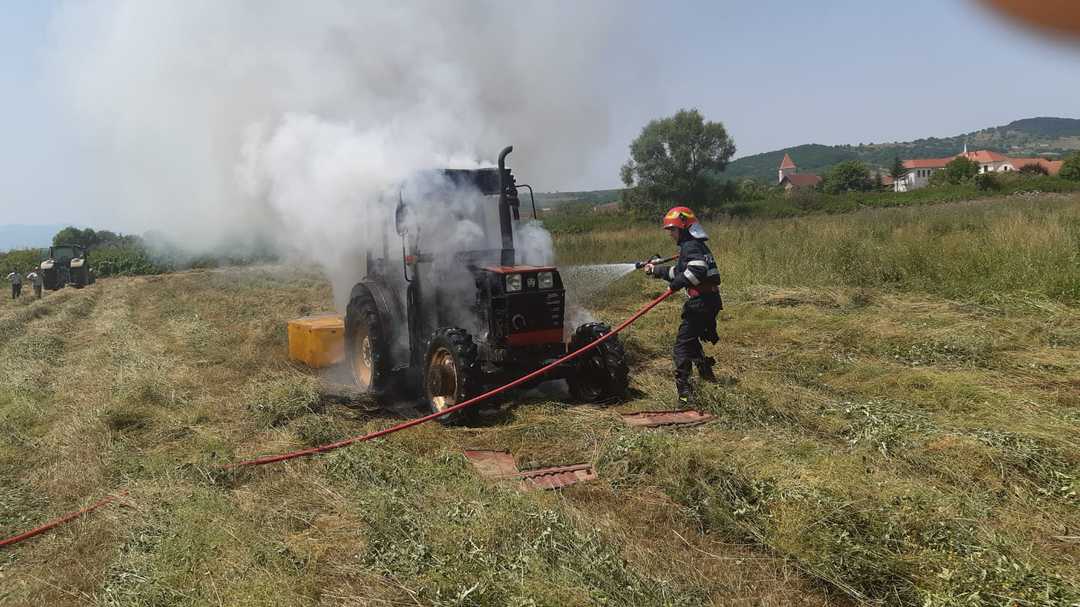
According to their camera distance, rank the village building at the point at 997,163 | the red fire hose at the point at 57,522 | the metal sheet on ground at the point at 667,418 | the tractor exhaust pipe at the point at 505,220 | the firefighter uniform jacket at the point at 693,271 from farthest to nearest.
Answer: the village building at the point at 997,163
the tractor exhaust pipe at the point at 505,220
the firefighter uniform jacket at the point at 693,271
the metal sheet on ground at the point at 667,418
the red fire hose at the point at 57,522

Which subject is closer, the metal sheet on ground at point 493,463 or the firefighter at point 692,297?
the metal sheet on ground at point 493,463

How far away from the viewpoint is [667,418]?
591 cm

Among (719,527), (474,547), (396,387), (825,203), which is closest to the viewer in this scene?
(474,547)

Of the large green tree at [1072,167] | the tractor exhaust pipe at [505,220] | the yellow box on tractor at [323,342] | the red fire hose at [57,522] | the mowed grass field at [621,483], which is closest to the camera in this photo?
the mowed grass field at [621,483]

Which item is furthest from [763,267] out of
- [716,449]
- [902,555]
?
[902,555]

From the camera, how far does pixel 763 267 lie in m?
13.9

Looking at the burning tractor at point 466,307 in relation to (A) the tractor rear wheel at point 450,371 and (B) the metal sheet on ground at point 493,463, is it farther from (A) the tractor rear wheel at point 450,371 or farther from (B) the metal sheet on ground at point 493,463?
(B) the metal sheet on ground at point 493,463

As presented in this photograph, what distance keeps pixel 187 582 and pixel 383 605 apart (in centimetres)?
107

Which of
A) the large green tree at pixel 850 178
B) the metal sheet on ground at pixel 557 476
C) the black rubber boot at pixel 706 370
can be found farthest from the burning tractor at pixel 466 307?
the large green tree at pixel 850 178

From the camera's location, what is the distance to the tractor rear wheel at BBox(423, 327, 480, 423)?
6.12 metres

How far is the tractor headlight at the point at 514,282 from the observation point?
6449 mm

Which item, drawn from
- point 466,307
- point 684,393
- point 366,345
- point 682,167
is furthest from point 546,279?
point 682,167

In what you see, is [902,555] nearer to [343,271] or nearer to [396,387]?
[396,387]

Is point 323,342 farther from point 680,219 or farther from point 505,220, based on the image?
point 680,219
